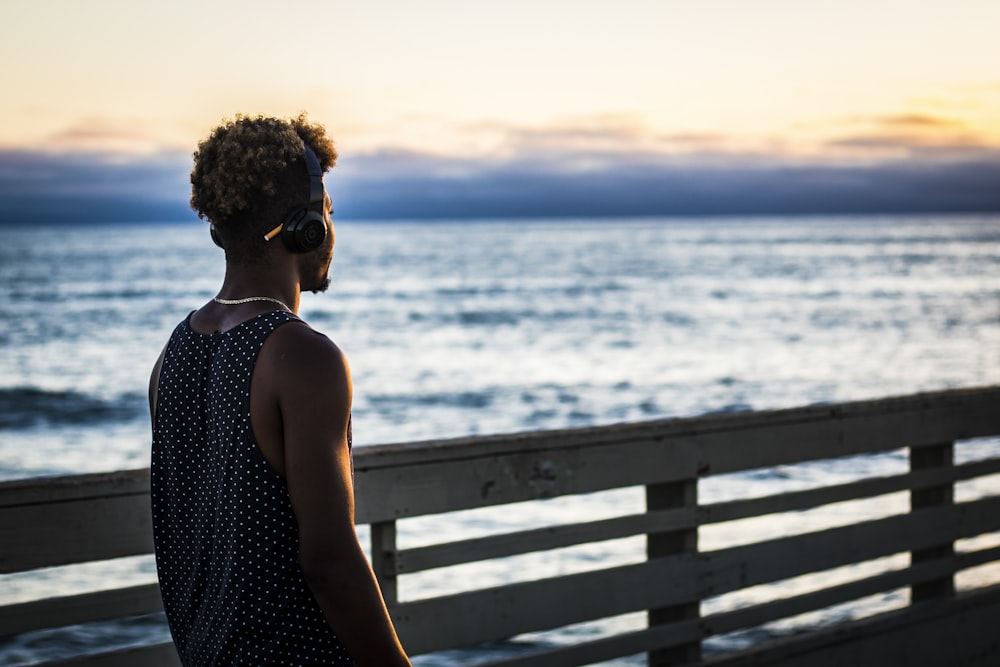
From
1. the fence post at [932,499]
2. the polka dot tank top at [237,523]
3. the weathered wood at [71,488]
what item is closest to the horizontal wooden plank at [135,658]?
the weathered wood at [71,488]

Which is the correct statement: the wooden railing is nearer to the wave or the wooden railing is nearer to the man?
the man

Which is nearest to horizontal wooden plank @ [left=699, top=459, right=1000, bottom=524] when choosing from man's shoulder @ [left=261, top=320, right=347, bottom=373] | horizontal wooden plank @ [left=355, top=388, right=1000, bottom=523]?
horizontal wooden plank @ [left=355, top=388, right=1000, bottom=523]

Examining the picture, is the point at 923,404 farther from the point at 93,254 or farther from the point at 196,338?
the point at 93,254

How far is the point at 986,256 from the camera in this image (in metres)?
97.2

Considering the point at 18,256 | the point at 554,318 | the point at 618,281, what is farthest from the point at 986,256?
the point at 18,256

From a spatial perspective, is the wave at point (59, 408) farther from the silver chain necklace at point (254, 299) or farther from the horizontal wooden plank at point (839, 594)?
the silver chain necklace at point (254, 299)

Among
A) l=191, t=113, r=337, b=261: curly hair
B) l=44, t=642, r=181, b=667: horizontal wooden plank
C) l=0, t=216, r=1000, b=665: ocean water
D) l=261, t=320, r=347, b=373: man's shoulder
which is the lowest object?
l=0, t=216, r=1000, b=665: ocean water

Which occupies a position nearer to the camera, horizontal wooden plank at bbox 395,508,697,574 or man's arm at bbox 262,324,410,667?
man's arm at bbox 262,324,410,667

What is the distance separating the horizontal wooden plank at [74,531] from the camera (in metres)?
2.58

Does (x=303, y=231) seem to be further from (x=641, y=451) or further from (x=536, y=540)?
(x=641, y=451)

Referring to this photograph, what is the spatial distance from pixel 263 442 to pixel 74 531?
3.73 ft

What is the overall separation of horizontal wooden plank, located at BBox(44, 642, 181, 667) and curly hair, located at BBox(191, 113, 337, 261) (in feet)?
4.07

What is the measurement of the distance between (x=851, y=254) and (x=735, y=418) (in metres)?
105

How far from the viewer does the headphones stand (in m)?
1.87
